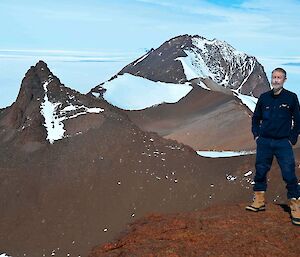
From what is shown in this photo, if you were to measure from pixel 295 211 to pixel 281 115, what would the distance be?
152cm

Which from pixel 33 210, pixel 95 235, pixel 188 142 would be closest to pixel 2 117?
pixel 33 210

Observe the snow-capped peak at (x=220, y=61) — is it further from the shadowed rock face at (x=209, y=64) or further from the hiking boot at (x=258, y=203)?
the hiking boot at (x=258, y=203)

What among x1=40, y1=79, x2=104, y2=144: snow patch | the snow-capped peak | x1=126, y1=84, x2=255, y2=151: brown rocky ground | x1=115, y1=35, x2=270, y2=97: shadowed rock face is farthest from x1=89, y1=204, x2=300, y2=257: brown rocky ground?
the snow-capped peak

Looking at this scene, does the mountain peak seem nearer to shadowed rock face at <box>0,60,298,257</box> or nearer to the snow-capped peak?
shadowed rock face at <box>0,60,298,257</box>

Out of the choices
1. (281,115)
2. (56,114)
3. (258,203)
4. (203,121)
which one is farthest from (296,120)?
(203,121)

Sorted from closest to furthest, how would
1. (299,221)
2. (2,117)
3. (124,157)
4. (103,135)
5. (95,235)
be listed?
(299,221) → (95,235) → (124,157) → (103,135) → (2,117)

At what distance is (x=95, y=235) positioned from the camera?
18.8 m

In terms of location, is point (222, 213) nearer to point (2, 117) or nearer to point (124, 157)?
point (124, 157)

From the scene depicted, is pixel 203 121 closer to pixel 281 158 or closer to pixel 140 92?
pixel 140 92

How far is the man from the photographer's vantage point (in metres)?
7.40

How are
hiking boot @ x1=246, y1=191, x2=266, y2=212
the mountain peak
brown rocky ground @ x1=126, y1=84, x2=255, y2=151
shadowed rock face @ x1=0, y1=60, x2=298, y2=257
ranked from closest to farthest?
hiking boot @ x1=246, y1=191, x2=266, y2=212, shadowed rock face @ x1=0, y1=60, x2=298, y2=257, the mountain peak, brown rocky ground @ x1=126, y1=84, x2=255, y2=151

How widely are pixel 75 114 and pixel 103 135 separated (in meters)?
3.01

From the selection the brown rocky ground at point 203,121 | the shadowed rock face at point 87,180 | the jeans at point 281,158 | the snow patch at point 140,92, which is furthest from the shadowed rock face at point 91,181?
the snow patch at point 140,92

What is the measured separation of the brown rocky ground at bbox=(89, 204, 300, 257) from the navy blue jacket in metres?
1.38
